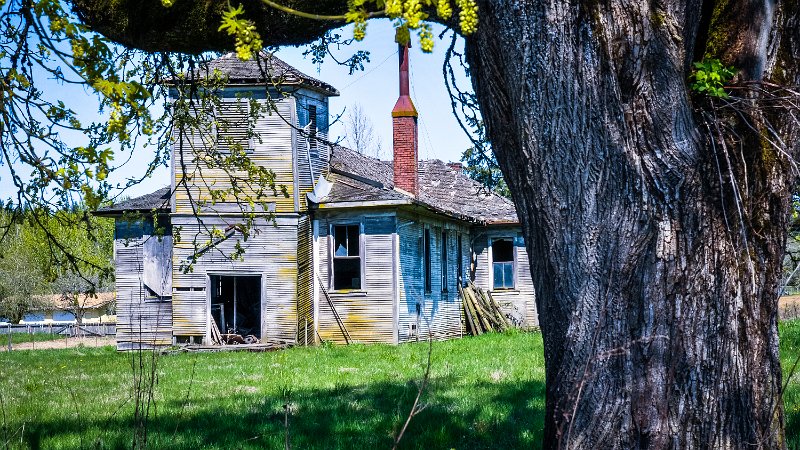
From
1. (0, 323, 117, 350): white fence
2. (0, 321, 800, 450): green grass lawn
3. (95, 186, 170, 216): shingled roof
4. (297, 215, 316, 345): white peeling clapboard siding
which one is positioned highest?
(95, 186, 170, 216): shingled roof

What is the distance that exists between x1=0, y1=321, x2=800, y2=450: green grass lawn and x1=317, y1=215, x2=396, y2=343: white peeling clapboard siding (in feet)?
23.6

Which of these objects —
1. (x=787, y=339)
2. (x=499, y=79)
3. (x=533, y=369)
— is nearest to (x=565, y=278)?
(x=499, y=79)

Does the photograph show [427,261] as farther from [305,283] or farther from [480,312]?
[305,283]

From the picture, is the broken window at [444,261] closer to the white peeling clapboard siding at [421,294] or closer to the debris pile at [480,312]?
the white peeling clapboard siding at [421,294]

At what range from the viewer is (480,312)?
28344 mm

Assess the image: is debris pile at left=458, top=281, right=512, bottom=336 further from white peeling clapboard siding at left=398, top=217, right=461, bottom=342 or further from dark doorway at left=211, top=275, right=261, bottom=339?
dark doorway at left=211, top=275, right=261, bottom=339

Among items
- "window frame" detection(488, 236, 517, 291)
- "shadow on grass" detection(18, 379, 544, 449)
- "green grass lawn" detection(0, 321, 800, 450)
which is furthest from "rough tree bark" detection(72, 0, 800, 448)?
"window frame" detection(488, 236, 517, 291)

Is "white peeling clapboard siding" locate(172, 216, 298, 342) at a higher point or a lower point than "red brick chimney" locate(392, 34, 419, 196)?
lower

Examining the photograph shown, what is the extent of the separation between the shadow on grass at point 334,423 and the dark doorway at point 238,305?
47.1 feet

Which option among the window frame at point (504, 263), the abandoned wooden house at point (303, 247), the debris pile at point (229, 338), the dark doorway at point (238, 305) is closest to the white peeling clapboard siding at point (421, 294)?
the abandoned wooden house at point (303, 247)

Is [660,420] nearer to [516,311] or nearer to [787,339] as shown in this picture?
[787,339]

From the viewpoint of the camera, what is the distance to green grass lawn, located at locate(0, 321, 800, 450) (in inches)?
277

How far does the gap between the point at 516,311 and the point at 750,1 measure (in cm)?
2539

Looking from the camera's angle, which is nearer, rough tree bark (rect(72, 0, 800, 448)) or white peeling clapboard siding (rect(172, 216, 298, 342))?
rough tree bark (rect(72, 0, 800, 448))
